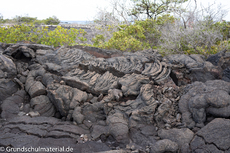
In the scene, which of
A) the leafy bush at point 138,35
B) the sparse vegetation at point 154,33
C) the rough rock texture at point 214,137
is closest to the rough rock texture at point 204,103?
the rough rock texture at point 214,137

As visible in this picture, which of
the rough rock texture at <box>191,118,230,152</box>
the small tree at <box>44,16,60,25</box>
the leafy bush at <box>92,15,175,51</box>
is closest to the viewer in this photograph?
the rough rock texture at <box>191,118,230,152</box>

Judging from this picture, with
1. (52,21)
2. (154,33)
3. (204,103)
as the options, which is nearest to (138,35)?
(154,33)

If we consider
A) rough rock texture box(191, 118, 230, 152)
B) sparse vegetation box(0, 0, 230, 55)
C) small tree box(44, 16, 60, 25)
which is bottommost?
rough rock texture box(191, 118, 230, 152)

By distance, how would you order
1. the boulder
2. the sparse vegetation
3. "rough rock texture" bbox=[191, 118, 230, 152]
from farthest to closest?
the sparse vegetation → the boulder → "rough rock texture" bbox=[191, 118, 230, 152]

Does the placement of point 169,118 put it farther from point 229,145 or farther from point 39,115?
point 39,115

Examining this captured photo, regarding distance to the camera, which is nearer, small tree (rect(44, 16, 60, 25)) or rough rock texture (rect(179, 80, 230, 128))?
rough rock texture (rect(179, 80, 230, 128))

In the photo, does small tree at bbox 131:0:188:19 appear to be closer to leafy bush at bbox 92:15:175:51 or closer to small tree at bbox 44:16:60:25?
leafy bush at bbox 92:15:175:51

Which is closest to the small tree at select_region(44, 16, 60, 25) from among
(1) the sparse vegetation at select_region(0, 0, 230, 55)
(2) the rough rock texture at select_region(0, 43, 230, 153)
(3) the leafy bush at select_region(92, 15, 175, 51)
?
(1) the sparse vegetation at select_region(0, 0, 230, 55)

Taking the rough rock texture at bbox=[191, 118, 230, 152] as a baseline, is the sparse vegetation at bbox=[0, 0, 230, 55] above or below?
above

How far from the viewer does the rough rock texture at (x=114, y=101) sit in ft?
12.1

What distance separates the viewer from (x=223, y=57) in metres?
5.52

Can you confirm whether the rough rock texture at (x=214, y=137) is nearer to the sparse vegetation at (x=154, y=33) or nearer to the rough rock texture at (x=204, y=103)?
the rough rock texture at (x=204, y=103)

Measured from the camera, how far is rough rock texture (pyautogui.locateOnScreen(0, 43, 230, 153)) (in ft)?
12.1

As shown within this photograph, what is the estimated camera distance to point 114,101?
5.07 metres
